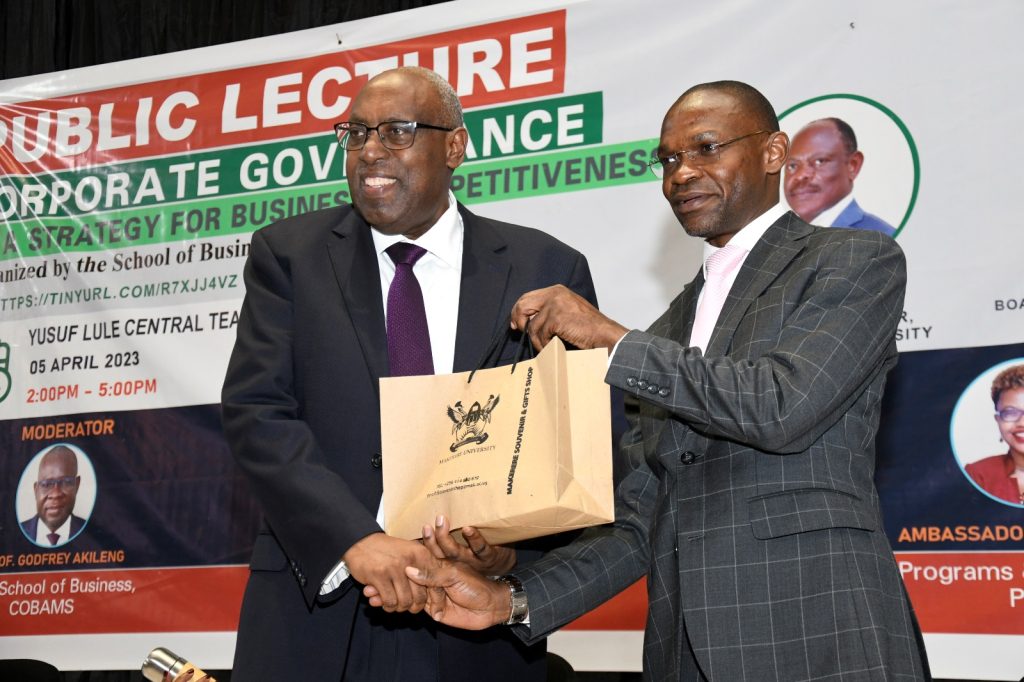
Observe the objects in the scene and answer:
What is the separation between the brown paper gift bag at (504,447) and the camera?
2.12 m

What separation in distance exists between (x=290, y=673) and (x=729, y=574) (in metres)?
0.91

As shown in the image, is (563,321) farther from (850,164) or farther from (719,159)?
(850,164)

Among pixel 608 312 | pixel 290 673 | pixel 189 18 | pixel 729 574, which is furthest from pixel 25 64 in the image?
pixel 729 574

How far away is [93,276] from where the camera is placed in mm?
5086

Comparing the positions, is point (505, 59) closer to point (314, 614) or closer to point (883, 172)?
point (883, 172)

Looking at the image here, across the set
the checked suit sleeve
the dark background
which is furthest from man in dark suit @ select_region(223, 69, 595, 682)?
the dark background

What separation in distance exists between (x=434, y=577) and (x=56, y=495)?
10.7ft

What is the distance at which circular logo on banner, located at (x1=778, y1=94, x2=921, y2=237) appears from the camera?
12.8 ft

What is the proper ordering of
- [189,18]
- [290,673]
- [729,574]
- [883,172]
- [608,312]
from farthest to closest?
[189,18] → [608,312] → [883,172] → [290,673] → [729,574]

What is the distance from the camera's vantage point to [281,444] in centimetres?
239

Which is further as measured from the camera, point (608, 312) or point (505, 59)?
point (505, 59)

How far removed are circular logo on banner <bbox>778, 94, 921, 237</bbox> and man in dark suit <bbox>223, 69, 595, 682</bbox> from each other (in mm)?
1515

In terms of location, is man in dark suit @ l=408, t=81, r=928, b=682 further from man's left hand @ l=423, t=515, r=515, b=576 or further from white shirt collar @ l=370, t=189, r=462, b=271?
white shirt collar @ l=370, t=189, r=462, b=271

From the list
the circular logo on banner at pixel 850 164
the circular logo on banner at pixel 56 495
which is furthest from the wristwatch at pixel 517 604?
the circular logo on banner at pixel 56 495
